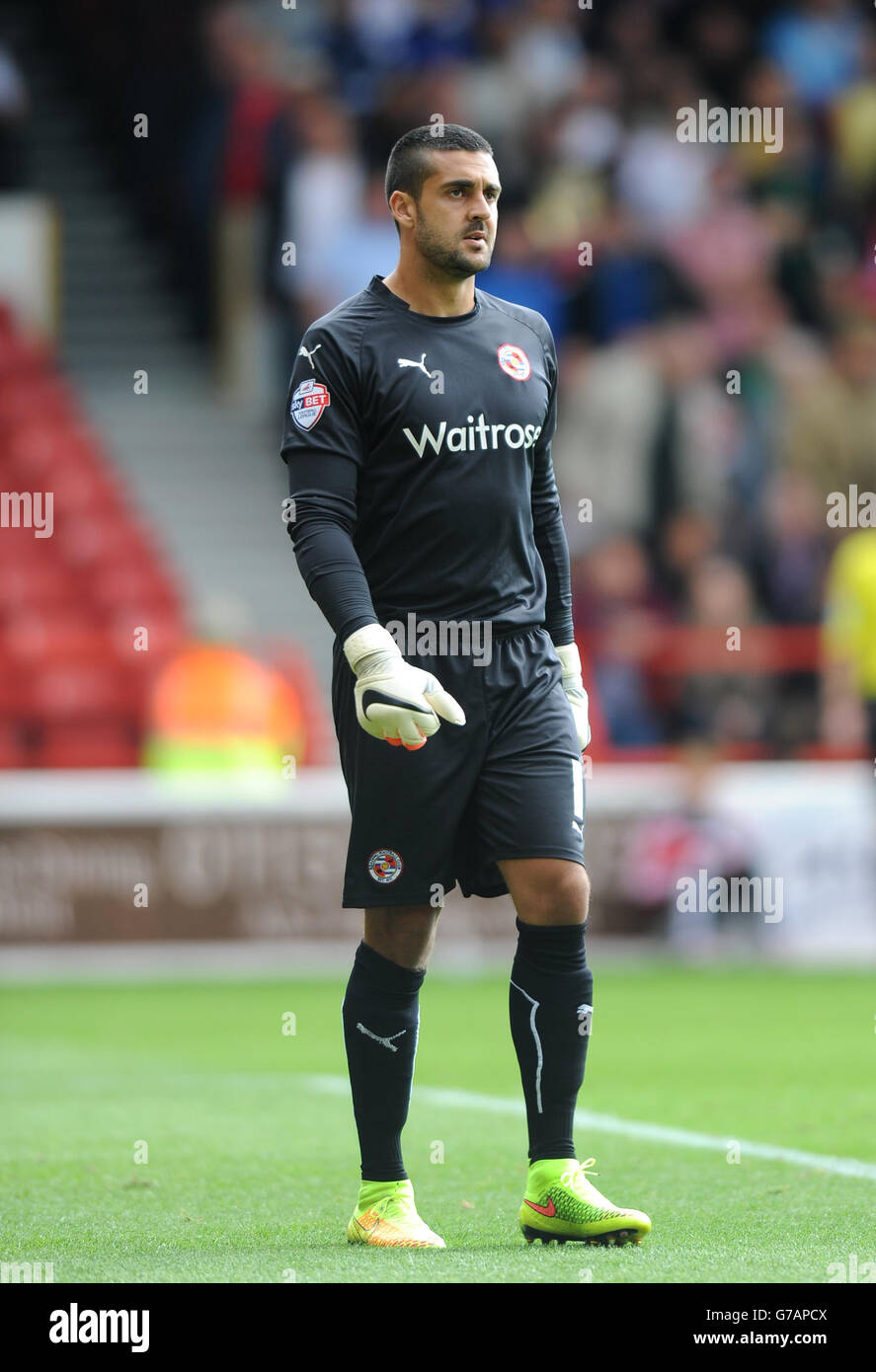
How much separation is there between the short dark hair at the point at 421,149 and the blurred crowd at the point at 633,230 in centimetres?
901

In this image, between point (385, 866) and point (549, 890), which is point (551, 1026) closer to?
point (549, 890)

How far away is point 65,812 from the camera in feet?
44.1

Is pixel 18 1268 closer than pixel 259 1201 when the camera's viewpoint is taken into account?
Yes

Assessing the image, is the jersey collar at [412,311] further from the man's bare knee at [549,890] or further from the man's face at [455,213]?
the man's bare knee at [549,890]

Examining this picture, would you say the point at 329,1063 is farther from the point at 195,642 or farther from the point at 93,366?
the point at 93,366

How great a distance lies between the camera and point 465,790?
17.3 feet

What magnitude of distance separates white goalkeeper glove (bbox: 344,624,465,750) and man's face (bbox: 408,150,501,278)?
837 mm

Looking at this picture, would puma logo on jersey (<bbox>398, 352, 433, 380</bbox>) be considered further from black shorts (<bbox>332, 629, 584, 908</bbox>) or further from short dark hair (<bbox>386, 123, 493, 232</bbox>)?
black shorts (<bbox>332, 629, 584, 908</bbox>)

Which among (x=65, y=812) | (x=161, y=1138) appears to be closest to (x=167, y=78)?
(x=65, y=812)

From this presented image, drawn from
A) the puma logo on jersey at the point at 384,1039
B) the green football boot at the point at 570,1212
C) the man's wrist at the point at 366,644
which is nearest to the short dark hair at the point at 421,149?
the man's wrist at the point at 366,644

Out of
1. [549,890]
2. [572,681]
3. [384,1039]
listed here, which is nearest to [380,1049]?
[384,1039]

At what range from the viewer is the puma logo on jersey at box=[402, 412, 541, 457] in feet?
17.4

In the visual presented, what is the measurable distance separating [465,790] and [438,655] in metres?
0.29

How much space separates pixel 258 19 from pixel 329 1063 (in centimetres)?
1113
